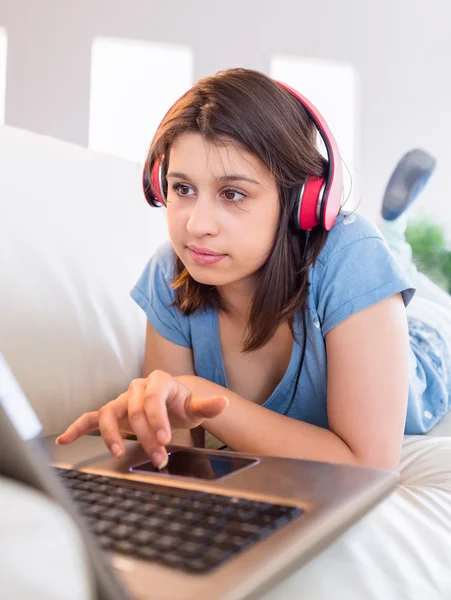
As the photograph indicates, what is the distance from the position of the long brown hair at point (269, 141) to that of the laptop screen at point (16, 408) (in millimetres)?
546

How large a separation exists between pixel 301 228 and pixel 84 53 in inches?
106

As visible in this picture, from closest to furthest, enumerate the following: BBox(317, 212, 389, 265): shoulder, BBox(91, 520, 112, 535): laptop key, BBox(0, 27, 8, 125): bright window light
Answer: BBox(91, 520, 112, 535): laptop key → BBox(317, 212, 389, 265): shoulder → BBox(0, 27, 8, 125): bright window light

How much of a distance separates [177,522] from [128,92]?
3.08 m

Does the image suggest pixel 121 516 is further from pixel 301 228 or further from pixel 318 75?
pixel 318 75

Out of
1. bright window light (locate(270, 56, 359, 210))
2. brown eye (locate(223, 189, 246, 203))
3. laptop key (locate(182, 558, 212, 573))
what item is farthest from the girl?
bright window light (locate(270, 56, 359, 210))

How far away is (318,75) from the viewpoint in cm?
344

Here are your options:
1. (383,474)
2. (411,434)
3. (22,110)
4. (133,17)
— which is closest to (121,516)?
(383,474)

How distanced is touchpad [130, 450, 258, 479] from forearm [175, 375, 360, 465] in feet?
0.62

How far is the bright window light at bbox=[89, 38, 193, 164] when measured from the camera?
125 inches

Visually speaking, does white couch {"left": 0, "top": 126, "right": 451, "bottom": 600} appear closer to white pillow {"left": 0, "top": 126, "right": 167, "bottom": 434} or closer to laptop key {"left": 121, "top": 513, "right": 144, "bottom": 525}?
white pillow {"left": 0, "top": 126, "right": 167, "bottom": 434}

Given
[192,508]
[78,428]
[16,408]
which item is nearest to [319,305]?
[78,428]

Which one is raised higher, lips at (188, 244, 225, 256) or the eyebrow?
the eyebrow

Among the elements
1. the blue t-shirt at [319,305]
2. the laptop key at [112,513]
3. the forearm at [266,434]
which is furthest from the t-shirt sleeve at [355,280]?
the laptop key at [112,513]

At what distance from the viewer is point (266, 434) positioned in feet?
2.52
